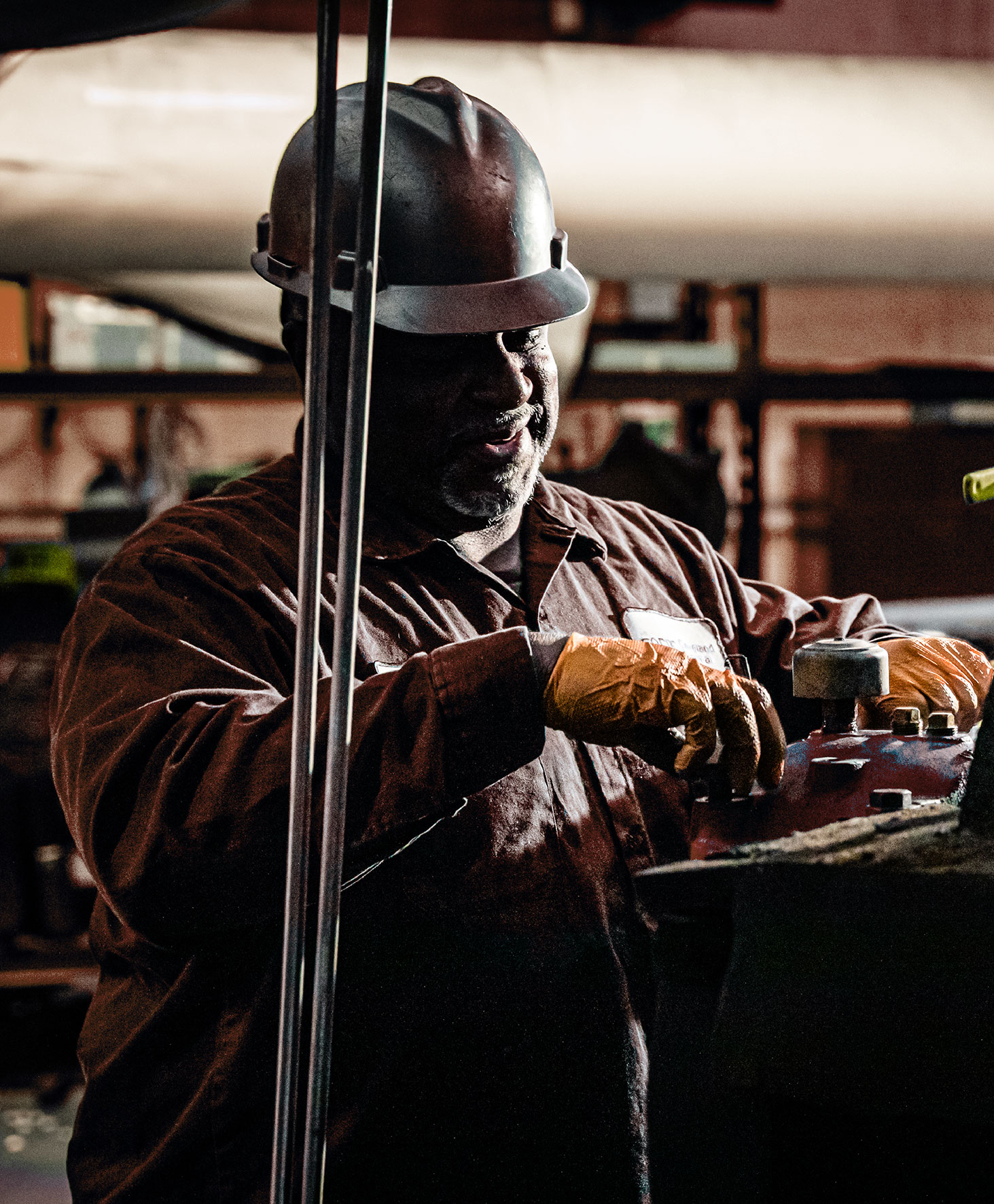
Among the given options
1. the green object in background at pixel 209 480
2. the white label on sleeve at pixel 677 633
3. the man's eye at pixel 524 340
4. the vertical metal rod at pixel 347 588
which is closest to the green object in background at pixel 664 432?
the green object in background at pixel 209 480

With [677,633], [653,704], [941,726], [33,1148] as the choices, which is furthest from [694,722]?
[33,1148]

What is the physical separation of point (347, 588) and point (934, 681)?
821 mm

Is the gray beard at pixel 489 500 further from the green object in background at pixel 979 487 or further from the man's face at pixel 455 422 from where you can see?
the green object in background at pixel 979 487


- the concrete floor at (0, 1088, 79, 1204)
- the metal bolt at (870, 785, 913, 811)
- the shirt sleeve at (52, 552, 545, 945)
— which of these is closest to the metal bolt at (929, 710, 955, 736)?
the metal bolt at (870, 785, 913, 811)

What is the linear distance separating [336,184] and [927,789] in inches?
30.9

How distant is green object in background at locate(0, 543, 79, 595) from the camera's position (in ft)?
10.4

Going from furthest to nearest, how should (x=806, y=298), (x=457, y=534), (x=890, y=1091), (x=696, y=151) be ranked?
(x=806, y=298)
(x=696, y=151)
(x=457, y=534)
(x=890, y=1091)

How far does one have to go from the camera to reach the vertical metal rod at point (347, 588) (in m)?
0.80

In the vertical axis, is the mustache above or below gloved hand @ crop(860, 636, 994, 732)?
above

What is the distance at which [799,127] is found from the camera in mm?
2678

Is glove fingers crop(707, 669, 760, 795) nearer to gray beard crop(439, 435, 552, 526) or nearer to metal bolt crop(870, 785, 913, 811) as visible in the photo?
metal bolt crop(870, 785, 913, 811)

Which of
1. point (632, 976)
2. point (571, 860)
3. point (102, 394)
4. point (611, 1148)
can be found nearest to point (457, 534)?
point (571, 860)

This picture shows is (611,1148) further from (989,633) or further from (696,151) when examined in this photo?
(989,633)

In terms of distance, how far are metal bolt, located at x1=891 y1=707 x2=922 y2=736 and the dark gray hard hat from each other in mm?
497
